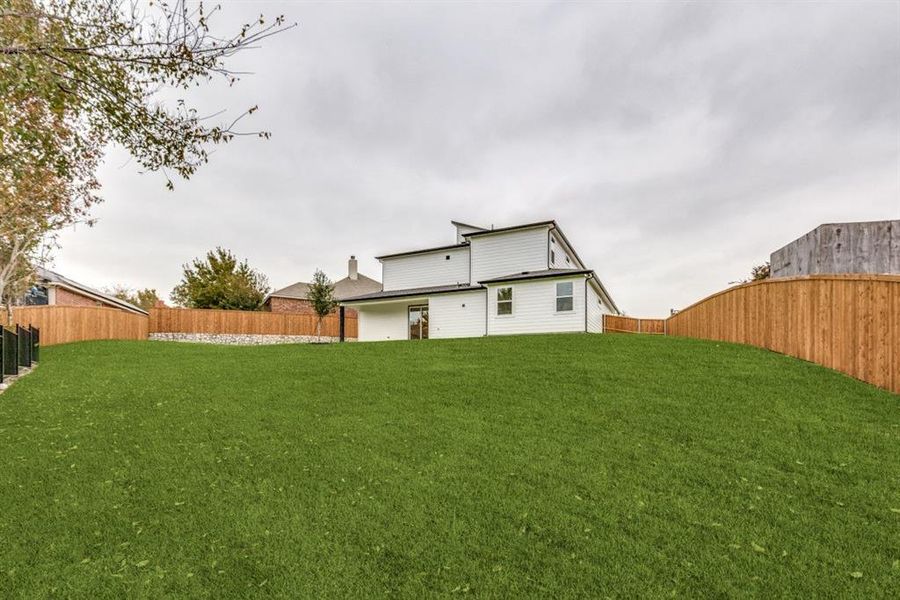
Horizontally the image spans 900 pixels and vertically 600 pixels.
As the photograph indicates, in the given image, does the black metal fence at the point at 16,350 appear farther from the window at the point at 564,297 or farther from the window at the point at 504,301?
the window at the point at 564,297

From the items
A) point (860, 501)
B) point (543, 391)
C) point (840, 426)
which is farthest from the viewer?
point (543, 391)

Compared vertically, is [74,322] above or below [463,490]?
above

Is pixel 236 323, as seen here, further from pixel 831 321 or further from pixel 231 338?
pixel 831 321

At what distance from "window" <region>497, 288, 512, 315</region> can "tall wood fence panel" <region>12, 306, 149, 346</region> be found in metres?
17.7

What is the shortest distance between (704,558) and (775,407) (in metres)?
4.32

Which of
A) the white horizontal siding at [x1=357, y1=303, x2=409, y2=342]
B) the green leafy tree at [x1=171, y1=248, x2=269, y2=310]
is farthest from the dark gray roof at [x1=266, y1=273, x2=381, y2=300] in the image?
the white horizontal siding at [x1=357, y1=303, x2=409, y2=342]

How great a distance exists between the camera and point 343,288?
4094 centimetres

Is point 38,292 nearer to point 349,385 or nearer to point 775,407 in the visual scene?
point 349,385

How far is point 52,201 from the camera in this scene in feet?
53.6

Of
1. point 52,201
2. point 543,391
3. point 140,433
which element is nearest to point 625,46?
point 543,391

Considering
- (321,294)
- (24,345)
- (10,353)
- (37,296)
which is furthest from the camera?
(37,296)

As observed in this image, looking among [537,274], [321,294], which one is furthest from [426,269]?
[537,274]

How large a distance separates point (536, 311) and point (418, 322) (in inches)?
268

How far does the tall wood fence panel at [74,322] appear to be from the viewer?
57.1 feet
